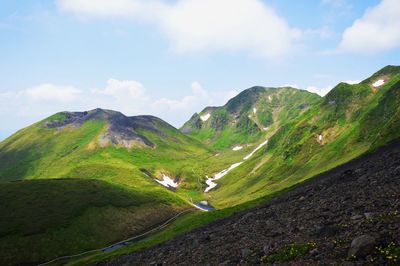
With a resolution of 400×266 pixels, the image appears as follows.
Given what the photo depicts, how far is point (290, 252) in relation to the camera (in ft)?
109

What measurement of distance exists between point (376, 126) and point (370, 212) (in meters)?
157

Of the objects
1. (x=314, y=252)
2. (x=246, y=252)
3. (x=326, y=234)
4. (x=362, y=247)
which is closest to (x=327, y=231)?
(x=326, y=234)

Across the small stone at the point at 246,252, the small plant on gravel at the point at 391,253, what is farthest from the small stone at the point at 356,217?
the small stone at the point at 246,252

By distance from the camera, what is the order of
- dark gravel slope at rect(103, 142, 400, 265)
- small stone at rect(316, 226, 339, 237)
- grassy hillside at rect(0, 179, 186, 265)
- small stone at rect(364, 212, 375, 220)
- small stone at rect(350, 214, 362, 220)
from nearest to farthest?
dark gravel slope at rect(103, 142, 400, 265), small stone at rect(364, 212, 375, 220), small stone at rect(316, 226, 339, 237), small stone at rect(350, 214, 362, 220), grassy hillside at rect(0, 179, 186, 265)

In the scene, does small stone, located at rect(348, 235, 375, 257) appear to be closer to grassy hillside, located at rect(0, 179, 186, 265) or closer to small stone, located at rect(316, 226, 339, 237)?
small stone, located at rect(316, 226, 339, 237)

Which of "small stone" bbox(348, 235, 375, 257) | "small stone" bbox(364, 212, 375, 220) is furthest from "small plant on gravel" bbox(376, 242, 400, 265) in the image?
"small stone" bbox(364, 212, 375, 220)

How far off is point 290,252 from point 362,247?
7.84 m

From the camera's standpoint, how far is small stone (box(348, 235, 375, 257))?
26.5 meters

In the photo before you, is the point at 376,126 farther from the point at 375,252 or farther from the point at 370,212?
the point at 375,252

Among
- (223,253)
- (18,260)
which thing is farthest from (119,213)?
(223,253)

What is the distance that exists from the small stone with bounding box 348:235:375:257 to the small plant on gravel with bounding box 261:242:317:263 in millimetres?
5261

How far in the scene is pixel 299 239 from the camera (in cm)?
3691

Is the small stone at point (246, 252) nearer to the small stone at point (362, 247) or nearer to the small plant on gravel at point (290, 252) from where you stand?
the small plant on gravel at point (290, 252)

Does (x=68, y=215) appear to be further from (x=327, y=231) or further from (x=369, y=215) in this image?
(x=369, y=215)
